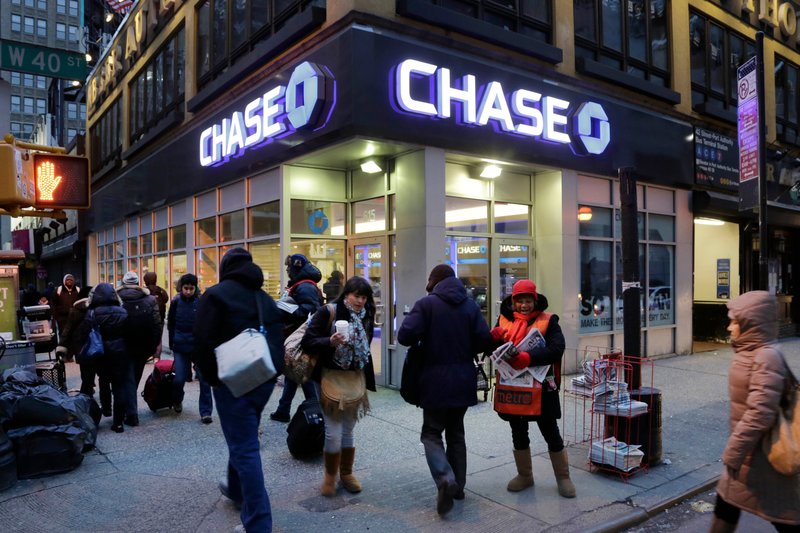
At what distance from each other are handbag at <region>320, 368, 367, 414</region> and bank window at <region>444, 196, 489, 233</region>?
14.7 ft

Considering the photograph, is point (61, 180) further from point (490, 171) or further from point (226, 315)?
point (490, 171)

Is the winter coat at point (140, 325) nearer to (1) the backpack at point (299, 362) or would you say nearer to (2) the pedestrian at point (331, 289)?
(2) the pedestrian at point (331, 289)

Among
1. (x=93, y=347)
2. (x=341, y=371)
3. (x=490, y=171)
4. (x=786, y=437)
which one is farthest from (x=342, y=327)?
(x=490, y=171)

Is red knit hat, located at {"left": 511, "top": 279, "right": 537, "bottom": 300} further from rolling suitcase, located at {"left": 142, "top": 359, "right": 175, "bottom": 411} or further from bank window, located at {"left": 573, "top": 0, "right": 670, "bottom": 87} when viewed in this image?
bank window, located at {"left": 573, "top": 0, "right": 670, "bottom": 87}

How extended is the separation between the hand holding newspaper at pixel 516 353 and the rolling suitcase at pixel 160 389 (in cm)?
454

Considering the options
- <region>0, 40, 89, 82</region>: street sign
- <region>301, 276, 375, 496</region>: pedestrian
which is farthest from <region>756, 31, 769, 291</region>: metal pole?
<region>0, 40, 89, 82</region>: street sign

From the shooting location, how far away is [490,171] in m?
9.20

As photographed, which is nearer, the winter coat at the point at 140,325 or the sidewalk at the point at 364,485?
Result: the sidewalk at the point at 364,485

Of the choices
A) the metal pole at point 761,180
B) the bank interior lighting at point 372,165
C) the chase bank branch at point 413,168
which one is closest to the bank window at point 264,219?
the chase bank branch at point 413,168

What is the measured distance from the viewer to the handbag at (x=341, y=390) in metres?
4.50

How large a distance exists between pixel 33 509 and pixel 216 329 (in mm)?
2245

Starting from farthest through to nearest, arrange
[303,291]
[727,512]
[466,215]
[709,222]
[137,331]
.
Answer: 1. [709,222]
2. [466,215]
3. [137,331]
4. [303,291]
5. [727,512]

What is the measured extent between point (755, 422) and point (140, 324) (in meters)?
6.02

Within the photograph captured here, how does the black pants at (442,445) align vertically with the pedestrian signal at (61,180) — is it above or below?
below
